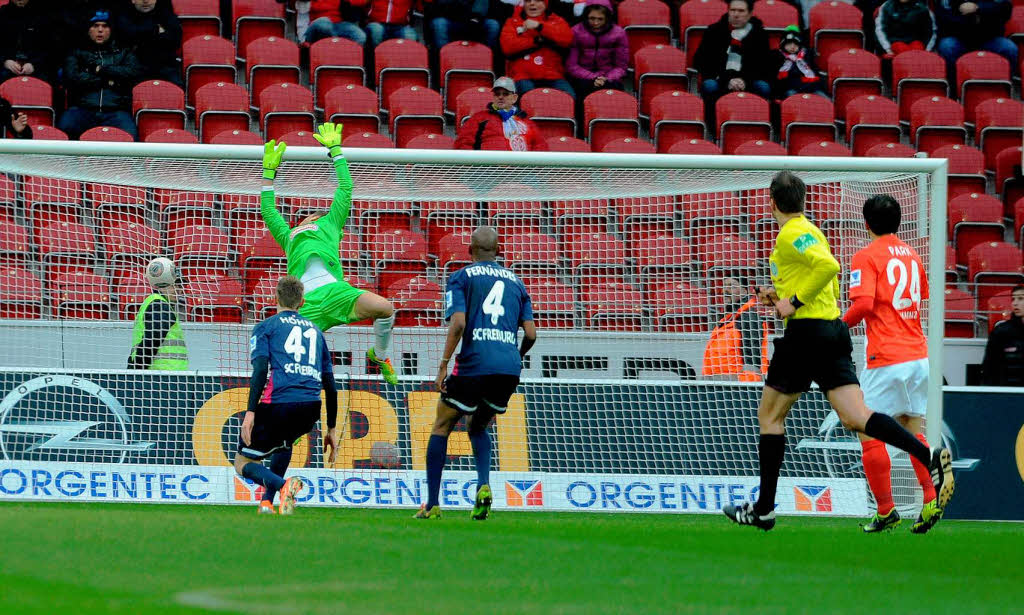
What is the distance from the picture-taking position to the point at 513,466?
10516mm

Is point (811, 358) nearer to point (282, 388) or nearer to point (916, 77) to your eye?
point (282, 388)

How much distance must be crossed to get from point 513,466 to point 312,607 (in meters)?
6.60

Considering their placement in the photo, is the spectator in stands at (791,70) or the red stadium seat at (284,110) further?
the spectator in stands at (791,70)

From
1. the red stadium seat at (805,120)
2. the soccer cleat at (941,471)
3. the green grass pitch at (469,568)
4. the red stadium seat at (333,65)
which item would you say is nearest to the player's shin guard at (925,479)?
the soccer cleat at (941,471)

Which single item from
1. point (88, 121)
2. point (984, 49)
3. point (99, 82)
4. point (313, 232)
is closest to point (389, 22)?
point (99, 82)

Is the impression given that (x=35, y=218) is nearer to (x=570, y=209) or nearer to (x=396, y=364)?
(x=396, y=364)

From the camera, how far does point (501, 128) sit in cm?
1371

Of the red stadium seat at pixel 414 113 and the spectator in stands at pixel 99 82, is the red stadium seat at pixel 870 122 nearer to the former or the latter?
the red stadium seat at pixel 414 113

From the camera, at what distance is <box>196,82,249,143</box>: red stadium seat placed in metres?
14.4

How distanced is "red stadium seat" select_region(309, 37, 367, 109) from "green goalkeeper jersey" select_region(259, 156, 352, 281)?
611 cm

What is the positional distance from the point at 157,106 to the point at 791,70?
→ 7.43 meters

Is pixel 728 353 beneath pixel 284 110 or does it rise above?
beneath

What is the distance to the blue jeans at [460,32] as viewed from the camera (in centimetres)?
1594

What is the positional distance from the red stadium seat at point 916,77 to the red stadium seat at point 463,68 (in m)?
5.07
